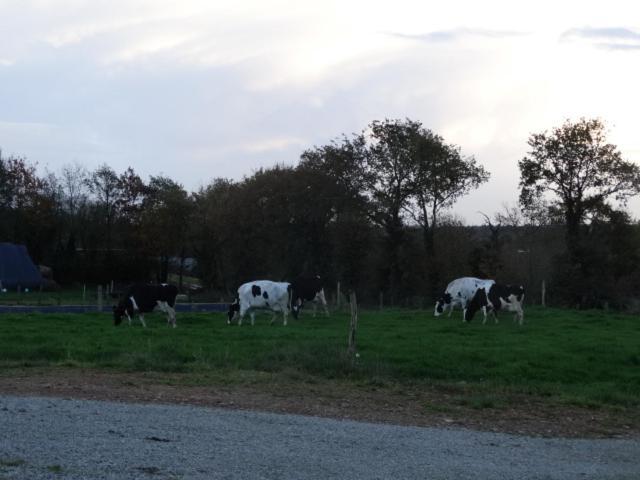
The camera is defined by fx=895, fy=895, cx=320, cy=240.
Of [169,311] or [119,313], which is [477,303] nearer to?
[169,311]

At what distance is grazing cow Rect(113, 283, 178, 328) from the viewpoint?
31.3 metres

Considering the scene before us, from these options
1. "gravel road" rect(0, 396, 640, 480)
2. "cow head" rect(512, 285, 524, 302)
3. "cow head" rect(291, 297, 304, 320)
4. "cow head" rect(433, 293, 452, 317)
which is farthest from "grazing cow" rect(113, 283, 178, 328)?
"gravel road" rect(0, 396, 640, 480)

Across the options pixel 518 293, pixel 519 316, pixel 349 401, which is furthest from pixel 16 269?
pixel 349 401

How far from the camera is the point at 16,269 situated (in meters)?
70.9

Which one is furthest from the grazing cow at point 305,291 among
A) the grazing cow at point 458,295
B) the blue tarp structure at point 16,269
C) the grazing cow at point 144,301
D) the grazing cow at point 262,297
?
the blue tarp structure at point 16,269

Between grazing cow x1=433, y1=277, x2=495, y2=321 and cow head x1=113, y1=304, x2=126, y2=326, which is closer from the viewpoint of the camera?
cow head x1=113, y1=304, x2=126, y2=326

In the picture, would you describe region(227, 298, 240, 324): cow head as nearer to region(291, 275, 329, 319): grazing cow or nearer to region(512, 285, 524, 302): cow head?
region(291, 275, 329, 319): grazing cow

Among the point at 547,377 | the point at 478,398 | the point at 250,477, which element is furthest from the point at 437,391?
the point at 250,477

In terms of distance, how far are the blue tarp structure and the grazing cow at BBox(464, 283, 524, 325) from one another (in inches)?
1797

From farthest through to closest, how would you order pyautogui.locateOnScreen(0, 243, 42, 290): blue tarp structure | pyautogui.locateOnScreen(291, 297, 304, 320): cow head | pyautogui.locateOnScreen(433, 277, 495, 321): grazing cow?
pyautogui.locateOnScreen(0, 243, 42, 290): blue tarp structure
pyautogui.locateOnScreen(433, 277, 495, 321): grazing cow
pyautogui.locateOnScreen(291, 297, 304, 320): cow head

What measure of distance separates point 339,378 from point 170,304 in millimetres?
14276

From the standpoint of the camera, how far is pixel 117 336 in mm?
25312

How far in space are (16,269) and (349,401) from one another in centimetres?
6034

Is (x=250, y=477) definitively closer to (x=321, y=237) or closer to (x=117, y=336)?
(x=117, y=336)
